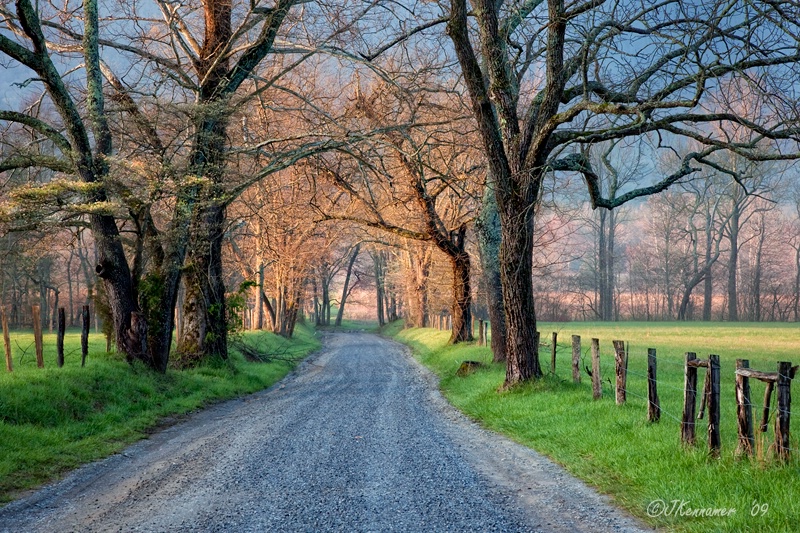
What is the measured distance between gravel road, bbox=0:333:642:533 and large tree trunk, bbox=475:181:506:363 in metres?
6.85

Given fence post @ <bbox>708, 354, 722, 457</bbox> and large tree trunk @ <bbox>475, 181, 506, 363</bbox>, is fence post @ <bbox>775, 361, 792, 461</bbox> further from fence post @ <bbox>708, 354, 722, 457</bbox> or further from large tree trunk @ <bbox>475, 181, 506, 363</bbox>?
large tree trunk @ <bbox>475, 181, 506, 363</bbox>

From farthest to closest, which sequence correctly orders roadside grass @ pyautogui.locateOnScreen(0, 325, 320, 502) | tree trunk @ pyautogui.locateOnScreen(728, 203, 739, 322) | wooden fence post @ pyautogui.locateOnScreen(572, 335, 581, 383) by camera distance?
tree trunk @ pyautogui.locateOnScreen(728, 203, 739, 322) < wooden fence post @ pyautogui.locateOnScreen(572, 335, 581, 383) < roadside grass @ pyautogui.locateOnScreen(0, 325, 320, 502)

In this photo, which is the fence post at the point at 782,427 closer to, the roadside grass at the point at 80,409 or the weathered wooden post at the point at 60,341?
the roadside grass at the point at 80,409

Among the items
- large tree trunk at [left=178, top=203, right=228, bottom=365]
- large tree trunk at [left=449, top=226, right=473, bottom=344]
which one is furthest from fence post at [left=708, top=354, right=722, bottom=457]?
large tree trunk at [left=449, top=226, right=473, bottom=344]

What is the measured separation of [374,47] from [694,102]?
8.50 metres

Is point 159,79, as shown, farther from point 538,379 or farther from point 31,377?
point 538,379

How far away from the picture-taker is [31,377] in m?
10.3

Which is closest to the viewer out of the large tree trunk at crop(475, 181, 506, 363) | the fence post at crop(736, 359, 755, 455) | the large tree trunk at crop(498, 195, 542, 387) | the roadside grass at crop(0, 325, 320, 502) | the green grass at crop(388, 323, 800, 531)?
the green grass at crop(388, 323, 800, 531)

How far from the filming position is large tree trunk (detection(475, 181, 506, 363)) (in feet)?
59.3

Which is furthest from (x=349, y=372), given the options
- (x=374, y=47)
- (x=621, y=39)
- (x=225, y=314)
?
(x=621, y=39)

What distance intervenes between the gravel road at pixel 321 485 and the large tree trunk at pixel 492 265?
270 inches

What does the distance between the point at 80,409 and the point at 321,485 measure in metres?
5.70

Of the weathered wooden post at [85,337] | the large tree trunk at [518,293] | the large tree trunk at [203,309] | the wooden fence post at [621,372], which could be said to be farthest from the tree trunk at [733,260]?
the weathered wooden post at [85,337]

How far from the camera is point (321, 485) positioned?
6.58 m
